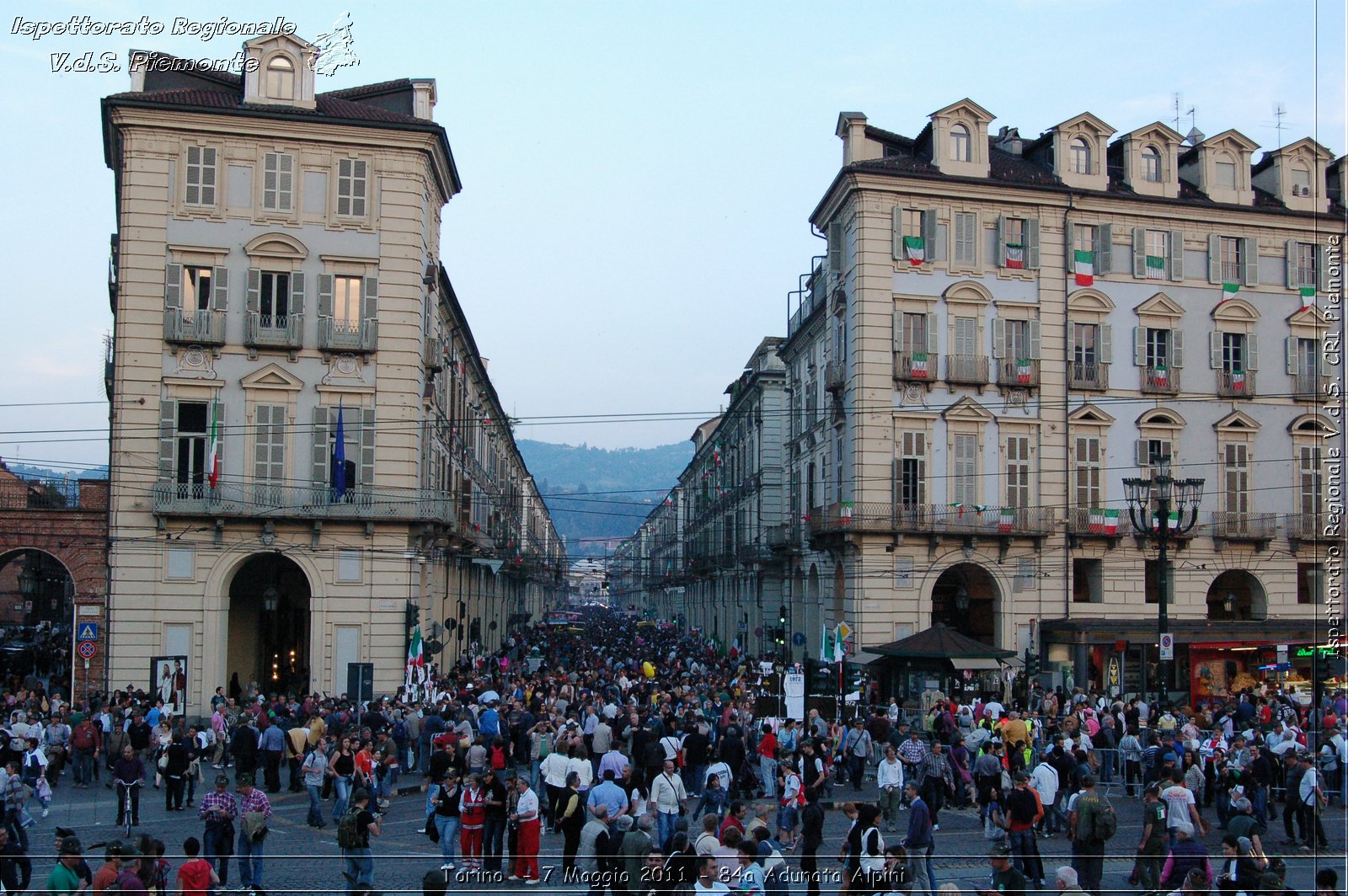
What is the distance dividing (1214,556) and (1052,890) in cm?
2938

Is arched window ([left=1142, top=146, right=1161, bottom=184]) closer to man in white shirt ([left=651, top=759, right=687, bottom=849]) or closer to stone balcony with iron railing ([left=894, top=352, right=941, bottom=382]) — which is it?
stone balcony with iron railing ([left=894, top=352, right=941, bottom=382])

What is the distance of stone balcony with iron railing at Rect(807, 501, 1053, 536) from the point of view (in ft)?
130

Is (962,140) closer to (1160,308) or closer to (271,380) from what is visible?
(1160,308)

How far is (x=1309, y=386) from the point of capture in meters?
42.8

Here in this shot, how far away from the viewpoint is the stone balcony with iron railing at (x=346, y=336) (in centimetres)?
3634

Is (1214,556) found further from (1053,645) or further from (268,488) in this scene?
(268,488)

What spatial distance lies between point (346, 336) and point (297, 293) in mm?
1948

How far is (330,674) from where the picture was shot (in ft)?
117

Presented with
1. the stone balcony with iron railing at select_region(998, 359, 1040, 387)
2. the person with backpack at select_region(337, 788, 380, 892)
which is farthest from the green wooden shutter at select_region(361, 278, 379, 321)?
the person with backpack at select_region(337, 788, 380, 892)

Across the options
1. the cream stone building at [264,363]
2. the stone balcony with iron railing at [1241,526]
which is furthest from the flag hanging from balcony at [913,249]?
the cream stone building at [264,363]

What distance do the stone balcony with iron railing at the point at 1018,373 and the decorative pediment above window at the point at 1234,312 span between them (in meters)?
7.19

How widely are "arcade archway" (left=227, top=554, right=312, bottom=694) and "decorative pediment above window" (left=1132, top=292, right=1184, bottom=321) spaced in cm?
2975

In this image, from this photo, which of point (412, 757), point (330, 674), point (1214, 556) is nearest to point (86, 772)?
point (412, 757)

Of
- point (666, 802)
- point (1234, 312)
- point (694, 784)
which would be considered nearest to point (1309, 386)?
point (1234, 312)
